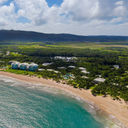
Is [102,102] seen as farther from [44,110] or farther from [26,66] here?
[26,66]

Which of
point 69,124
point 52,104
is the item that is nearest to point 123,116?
point 69,124

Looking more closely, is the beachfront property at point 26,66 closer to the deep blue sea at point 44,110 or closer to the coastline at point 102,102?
the coastline at point 102,102

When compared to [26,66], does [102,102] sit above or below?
below

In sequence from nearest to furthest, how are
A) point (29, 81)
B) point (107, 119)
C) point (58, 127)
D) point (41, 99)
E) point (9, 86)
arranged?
point (58, 127) → point (107, 119) → point (41, 99) → point (9, 86) → point (29, 81)

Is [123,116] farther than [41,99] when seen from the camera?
No

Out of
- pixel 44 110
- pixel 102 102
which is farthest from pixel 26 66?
pixel 102 102

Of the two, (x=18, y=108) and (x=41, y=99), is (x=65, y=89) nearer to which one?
(x=41, y=99)

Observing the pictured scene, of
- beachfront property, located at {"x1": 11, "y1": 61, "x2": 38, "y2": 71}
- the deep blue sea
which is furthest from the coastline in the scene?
beachfront property, located at {"x1": 11, "y1": 61, "x2": 38, "y2": 71}

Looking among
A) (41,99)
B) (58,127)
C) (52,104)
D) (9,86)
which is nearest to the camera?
(58,127)

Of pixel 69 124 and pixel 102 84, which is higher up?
pixel 102 84
